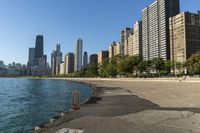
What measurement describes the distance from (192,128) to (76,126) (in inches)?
190

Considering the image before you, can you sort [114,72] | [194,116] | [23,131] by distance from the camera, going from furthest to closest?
[114,72], [23,131], [194,116]

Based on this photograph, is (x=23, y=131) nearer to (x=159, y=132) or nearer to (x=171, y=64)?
(x=159, y=132)

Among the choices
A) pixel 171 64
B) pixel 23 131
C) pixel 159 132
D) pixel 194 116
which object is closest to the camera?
pixel 159 132

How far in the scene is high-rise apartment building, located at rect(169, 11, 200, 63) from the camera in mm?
173512

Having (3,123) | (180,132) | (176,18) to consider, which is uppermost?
(176,18)

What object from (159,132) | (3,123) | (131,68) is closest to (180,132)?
(159,132)

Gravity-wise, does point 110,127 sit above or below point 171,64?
below

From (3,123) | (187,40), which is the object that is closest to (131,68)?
(187,40)

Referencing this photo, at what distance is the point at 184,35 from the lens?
571 ft

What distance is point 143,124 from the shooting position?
995cm

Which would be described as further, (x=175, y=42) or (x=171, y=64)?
A: (x=175, y=42)

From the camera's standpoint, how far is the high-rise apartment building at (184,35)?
173512mm

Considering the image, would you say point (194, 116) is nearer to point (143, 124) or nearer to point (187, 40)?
point (143, 124)

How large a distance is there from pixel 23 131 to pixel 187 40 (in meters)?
179
